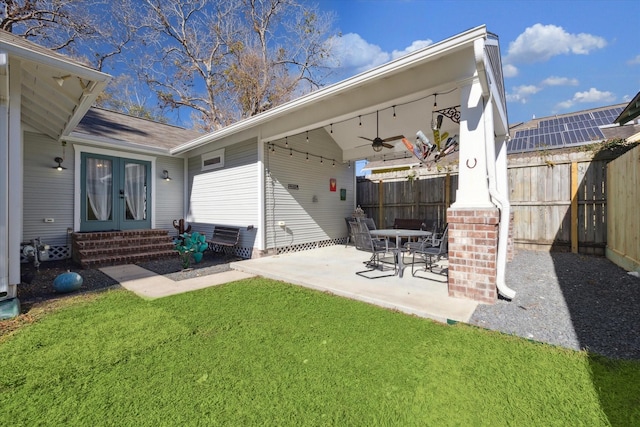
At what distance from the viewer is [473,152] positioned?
3605 millimetres

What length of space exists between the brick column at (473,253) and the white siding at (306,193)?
4.58 meters

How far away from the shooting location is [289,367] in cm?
224

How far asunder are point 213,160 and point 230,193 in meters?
1.30

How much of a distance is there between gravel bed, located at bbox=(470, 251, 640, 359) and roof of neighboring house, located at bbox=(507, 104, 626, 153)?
538 cm

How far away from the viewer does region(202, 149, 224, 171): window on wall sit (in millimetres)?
8016

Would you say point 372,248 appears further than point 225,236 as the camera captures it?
No

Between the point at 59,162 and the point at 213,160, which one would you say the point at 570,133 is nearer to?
the point at 213,160

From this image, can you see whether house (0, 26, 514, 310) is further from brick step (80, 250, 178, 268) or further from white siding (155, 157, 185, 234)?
→ brick step (80, 250, 178, 268)

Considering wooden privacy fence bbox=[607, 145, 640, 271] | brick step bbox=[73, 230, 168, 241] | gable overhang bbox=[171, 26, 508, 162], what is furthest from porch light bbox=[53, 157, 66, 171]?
wooden privacy fence bbox=[607, 145, 640, 271]

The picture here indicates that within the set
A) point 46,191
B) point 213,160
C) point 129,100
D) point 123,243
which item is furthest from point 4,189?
point 129,100

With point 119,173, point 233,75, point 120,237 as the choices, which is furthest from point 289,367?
point 233,75

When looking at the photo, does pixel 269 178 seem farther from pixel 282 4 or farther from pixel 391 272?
pixel 282 4

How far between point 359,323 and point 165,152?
7.73m

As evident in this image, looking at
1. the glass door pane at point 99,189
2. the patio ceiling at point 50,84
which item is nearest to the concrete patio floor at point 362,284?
the patio ceiling at point 50,84
